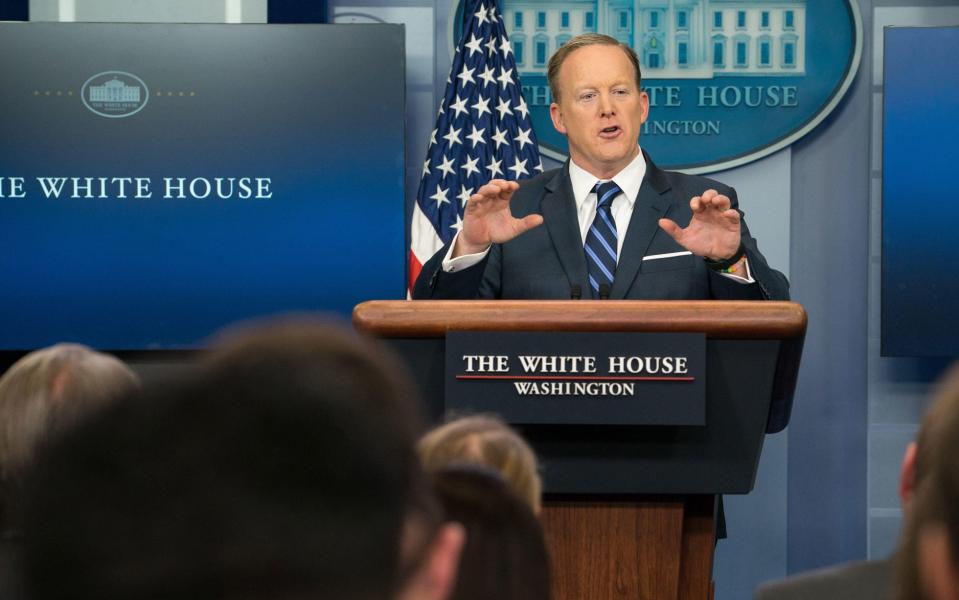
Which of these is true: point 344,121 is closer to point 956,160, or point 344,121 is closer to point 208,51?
point 208,51

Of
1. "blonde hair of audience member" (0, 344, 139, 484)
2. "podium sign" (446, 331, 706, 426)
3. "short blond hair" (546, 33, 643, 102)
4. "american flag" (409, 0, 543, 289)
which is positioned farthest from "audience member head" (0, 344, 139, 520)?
"american flag" (409, 0, 543, 289)

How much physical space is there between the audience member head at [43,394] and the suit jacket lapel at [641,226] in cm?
142

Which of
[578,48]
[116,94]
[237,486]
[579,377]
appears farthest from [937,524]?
[116,94]

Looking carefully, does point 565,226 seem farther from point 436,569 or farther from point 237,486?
point 237,486

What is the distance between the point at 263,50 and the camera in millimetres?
5133

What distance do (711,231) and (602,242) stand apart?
0.70 metres

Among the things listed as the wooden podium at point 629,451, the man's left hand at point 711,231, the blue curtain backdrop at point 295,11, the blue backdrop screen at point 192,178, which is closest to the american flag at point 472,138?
the blue backdrop screen at point 192,178

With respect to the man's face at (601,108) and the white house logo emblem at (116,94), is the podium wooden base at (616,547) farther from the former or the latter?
the white house logo emblem at (116,94)

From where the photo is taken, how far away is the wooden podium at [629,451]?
2176 millimetres

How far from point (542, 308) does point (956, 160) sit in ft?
11.0

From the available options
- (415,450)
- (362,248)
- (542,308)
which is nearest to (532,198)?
(542,308)

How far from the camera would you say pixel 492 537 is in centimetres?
112

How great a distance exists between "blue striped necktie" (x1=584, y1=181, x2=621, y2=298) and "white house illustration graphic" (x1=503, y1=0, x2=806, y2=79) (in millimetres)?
2119

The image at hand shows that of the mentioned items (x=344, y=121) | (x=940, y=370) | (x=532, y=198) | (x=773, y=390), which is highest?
(x=344, y=121)
